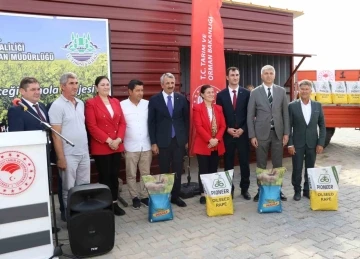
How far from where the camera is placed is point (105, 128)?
3.81 m

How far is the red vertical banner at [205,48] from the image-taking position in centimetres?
480

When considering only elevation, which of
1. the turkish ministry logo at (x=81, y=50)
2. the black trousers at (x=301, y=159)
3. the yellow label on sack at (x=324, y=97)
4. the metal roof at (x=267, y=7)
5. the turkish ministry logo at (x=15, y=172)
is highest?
the metal roof at (x=267, y=7)

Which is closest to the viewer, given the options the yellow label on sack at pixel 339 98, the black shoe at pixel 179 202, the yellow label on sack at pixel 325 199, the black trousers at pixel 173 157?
the yellow label on sack at pixel 325 199

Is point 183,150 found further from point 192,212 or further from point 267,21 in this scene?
point 267,21

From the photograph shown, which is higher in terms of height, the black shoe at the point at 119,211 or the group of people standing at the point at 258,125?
the group of people standing at the point at 258,125

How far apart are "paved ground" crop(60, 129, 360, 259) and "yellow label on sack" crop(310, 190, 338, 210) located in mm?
75

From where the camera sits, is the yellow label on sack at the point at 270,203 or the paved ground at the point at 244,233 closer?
the paved ground at the point at 244,233

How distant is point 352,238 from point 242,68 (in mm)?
5547

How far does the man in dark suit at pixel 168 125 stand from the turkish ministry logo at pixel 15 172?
171cm

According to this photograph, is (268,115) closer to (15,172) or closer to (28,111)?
(28,111)

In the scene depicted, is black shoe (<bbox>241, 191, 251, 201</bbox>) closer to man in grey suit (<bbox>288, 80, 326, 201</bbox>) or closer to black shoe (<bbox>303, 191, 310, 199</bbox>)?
man in grey suit (<bbox>288, 80, 326, 201</bbox>)

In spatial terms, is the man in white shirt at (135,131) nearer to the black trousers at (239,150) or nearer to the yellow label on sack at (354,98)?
the black trousers at (239,150)

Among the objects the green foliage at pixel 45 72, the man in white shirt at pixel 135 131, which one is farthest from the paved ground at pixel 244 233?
the green foliage at pixel 45 72

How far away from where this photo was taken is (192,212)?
4129 mm
